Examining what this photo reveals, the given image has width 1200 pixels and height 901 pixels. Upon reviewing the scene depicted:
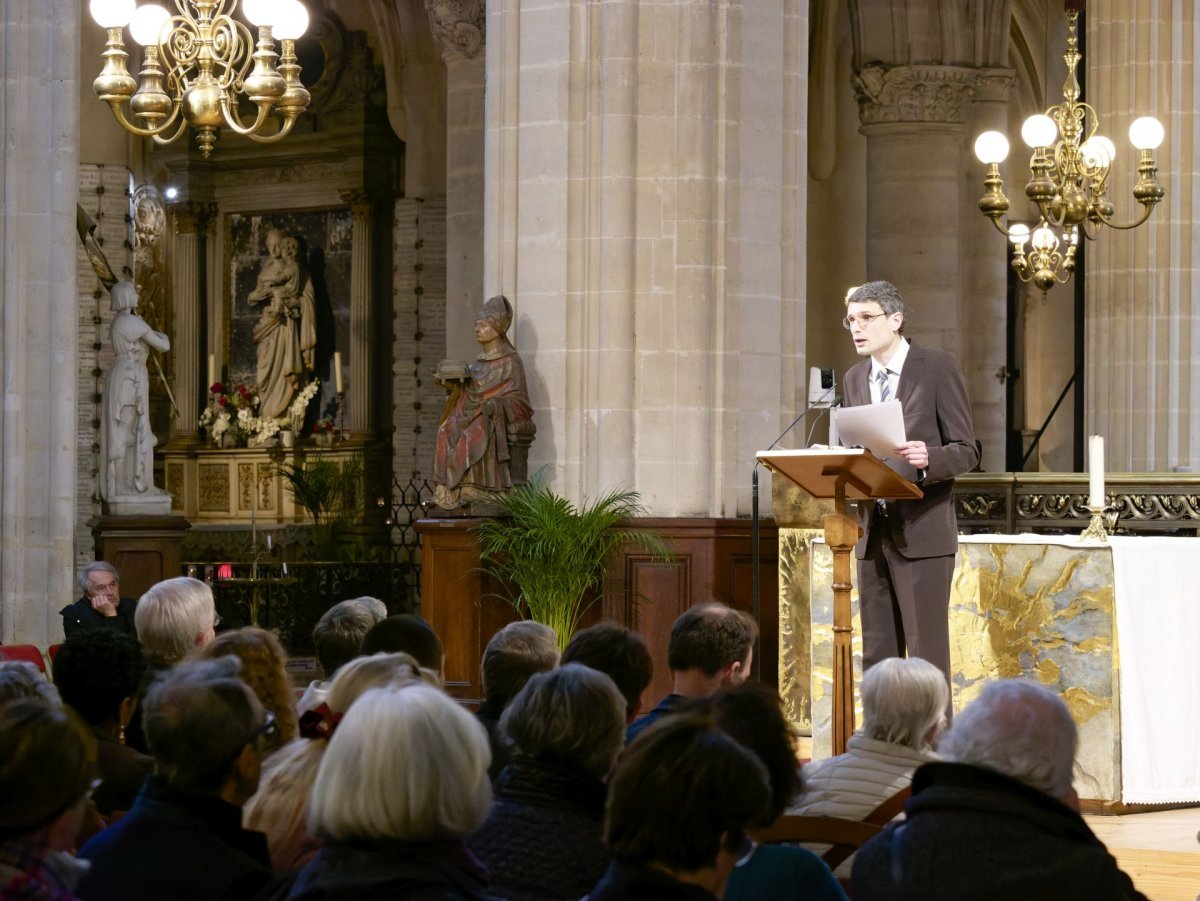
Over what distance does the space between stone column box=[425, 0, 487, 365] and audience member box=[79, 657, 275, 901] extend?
1196 centimetres

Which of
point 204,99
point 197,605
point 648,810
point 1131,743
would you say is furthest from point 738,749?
point 204,99

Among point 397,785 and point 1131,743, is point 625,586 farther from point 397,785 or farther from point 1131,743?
point 397,785

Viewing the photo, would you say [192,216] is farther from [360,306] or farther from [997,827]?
[997,827]

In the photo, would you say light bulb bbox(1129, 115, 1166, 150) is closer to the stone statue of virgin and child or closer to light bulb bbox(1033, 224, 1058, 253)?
light bulb bbox(1033, 224, 1058, 253)

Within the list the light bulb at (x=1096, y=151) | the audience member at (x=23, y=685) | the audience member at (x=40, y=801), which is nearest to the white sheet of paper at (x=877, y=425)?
the audience member at (x=23, y=685)

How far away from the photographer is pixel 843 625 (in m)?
6.22

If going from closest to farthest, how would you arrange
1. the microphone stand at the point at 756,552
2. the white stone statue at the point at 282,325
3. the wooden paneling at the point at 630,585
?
the microphone stand at the point at 756,552 < the wooden paneling at the point at 630,585 < the white stone statue at the point at 282,325

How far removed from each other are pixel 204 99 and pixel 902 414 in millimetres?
3545

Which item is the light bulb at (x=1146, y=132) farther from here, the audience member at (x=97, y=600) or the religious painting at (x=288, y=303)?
the religious painting at (x=288, y=303)

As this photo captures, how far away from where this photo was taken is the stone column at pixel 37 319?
1043 cm

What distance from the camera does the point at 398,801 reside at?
287cm

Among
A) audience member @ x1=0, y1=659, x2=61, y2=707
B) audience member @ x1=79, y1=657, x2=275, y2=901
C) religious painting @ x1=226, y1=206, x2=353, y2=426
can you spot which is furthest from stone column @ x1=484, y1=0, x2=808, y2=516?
religious painting @ x1=226, y1=206, x2=353, y2=426

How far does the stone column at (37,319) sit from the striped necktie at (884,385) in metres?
5.47

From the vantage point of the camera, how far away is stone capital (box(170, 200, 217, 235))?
784 inches
